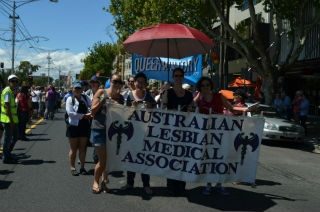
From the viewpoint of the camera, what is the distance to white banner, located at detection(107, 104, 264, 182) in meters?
7.85

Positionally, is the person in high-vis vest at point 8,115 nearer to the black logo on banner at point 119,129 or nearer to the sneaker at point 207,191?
the black logo on banner at point 119,129

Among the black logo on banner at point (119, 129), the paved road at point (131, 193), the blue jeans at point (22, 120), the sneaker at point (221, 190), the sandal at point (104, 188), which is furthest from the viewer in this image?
the blue jeans at point (22, 120)

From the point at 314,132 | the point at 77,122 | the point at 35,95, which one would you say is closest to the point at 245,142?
the point at 77,122

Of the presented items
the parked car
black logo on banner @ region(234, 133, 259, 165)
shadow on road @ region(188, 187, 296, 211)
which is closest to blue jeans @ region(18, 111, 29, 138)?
the parked car

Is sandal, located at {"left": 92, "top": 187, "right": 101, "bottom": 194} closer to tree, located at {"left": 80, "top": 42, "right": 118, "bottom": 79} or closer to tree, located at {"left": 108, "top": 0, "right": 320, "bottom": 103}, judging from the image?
tree, located at {"left": 108, "top": 0, "right": 320, "bottom": 103}

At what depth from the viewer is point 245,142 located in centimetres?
800

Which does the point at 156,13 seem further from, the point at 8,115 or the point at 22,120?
the point at 8,115

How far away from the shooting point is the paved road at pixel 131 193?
7.36 metres

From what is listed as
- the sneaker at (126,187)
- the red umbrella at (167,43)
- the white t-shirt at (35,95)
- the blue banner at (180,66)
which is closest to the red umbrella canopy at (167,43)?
the red umbrella at (167,43)

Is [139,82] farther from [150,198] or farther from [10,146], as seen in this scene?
[10,146]

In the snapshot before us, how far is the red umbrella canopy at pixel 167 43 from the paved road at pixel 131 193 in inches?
88.0

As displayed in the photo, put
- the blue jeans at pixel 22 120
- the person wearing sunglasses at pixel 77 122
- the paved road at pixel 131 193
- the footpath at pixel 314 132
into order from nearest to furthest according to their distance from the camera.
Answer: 1. the paved road at pixel 131 193
2. the person wearing sunglasses at pixel 77 122
3. the blue jeans at pixel 22 120
4. the footpath at pixel 314 132

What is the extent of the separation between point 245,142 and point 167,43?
8.64 feet

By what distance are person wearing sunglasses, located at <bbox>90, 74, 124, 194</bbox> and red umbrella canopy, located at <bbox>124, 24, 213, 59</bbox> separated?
99cm
